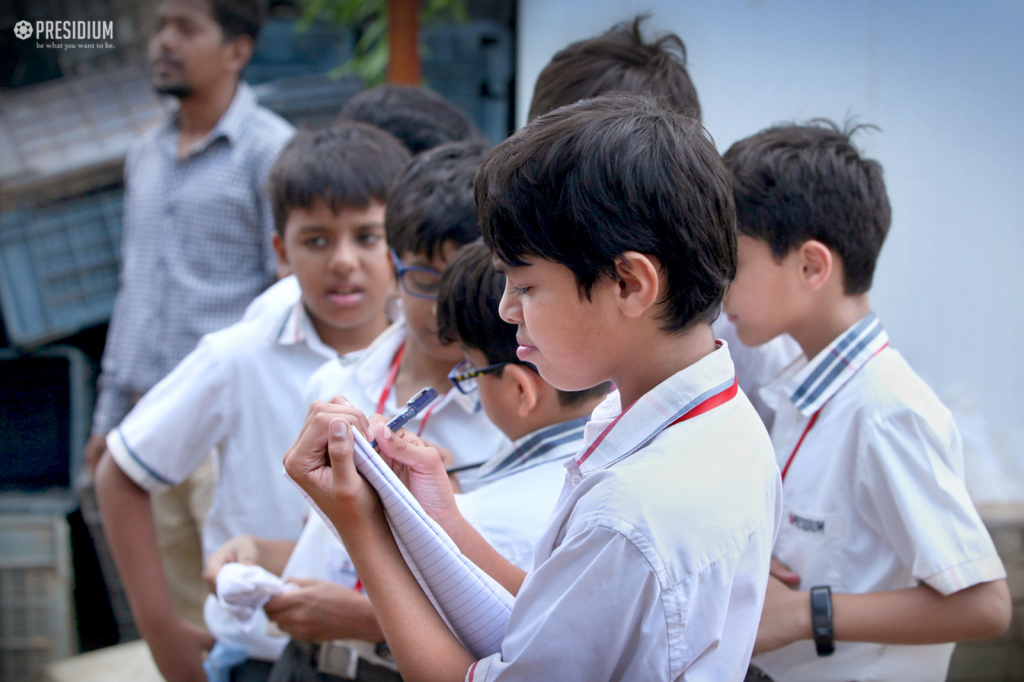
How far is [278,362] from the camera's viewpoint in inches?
77.3

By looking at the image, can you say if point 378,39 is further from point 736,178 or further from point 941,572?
point 941,572

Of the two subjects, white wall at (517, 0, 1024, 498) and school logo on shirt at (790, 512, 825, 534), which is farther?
white wall at (517, 0, 1024, 498)

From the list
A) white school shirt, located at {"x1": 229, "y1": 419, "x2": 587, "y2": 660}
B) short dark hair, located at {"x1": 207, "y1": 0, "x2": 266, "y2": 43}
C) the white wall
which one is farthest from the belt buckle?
short dark hair, located at {"x1": 207, "y1": 0, "x2": 266, "y2": 43}

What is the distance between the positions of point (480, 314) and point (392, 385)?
0.38 metres

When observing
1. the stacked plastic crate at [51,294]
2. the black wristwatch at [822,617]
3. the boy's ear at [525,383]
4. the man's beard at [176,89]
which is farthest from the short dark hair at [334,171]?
Result: the stacked plastic crate at [51,294]

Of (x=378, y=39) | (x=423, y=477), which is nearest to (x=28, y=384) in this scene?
(x=378, y=39)

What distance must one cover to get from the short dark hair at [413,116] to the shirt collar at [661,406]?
1.62 metres

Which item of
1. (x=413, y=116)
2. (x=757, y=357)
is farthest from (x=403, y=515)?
(x=413, y=116)

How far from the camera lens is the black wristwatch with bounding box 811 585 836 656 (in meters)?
1.38

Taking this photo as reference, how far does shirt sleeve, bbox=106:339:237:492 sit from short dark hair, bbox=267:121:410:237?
39cm

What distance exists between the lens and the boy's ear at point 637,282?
977mm

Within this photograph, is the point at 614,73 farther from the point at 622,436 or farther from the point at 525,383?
the point at 622,436

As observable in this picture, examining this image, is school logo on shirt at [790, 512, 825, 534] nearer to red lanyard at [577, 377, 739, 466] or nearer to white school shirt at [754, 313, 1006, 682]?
white school shirt at [754, 313, 1006, 682]

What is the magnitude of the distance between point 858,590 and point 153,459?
57.3 inches
